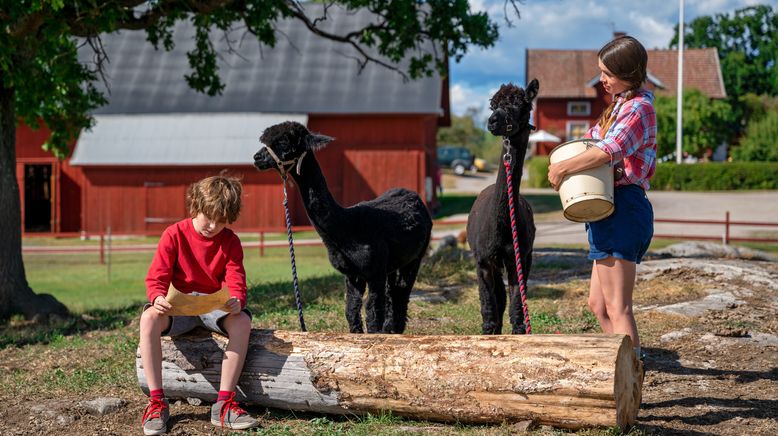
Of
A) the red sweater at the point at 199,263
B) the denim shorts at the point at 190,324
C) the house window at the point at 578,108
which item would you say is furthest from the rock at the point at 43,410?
the house window at the point at 578,108

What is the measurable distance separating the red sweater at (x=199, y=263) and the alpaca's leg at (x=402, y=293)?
2.20 meters

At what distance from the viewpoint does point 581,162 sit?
436cm

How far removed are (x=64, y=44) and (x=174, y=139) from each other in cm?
1635

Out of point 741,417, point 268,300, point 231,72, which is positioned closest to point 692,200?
point 231,72

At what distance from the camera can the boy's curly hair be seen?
4754mm

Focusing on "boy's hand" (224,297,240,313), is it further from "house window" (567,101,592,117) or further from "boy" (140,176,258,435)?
"house window" (567,101,592,117)

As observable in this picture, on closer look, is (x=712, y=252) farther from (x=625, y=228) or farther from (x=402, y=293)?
(x=625, y=228)

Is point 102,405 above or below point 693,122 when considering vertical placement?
below

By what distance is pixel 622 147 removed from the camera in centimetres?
436

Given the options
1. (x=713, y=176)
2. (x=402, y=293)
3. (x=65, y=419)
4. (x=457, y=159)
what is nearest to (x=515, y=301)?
(x=402, y=293)

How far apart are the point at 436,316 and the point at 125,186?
66.4 ft

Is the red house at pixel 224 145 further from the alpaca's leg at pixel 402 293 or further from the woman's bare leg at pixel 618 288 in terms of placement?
the woman's bare leg at pixel 618 288

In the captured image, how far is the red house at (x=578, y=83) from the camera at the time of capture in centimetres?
4916

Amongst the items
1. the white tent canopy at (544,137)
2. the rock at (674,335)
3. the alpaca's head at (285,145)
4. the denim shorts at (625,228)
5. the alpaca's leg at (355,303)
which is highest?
the white tent canopy at (544,137)
